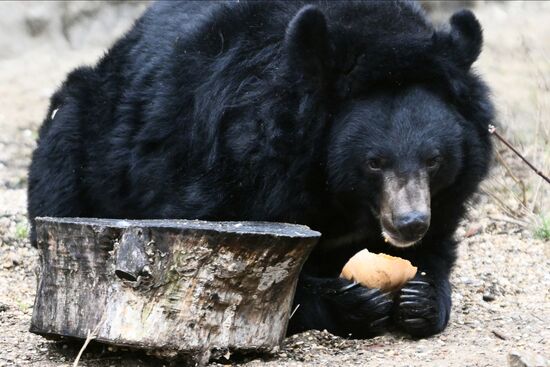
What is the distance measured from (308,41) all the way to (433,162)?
2.67ft

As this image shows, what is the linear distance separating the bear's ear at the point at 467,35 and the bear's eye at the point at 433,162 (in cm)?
57

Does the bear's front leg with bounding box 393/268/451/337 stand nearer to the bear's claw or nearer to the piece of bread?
the bear's claw

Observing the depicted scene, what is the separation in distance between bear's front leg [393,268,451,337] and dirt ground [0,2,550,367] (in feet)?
0.25

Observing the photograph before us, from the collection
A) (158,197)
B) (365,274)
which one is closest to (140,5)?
(158,197)

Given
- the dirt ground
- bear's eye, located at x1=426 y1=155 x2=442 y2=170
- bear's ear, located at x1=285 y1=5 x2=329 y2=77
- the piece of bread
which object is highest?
bear's ear, located at x1=285 y1=5 x2=329 y2=77

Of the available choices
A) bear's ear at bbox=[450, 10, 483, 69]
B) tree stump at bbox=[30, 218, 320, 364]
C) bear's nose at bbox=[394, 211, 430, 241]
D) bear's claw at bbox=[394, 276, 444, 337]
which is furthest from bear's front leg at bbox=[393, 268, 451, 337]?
bear's ear at bbox=[450, 10, 483, 69]

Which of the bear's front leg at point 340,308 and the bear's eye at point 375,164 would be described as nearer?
the bear's eye at point 375,164

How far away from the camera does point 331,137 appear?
4.82 metres

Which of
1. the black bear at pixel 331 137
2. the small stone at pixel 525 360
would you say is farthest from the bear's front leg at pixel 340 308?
the small stone at pixel 525 360

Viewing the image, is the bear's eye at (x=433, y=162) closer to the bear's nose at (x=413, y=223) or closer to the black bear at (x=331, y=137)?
the black bear at (x=331, y=137)

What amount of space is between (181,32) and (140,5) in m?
7.22

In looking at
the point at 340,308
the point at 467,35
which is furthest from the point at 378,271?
the point at 467,35

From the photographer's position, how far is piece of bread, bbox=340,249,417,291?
477cm

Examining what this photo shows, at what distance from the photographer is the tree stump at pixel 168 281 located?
3904 mm
